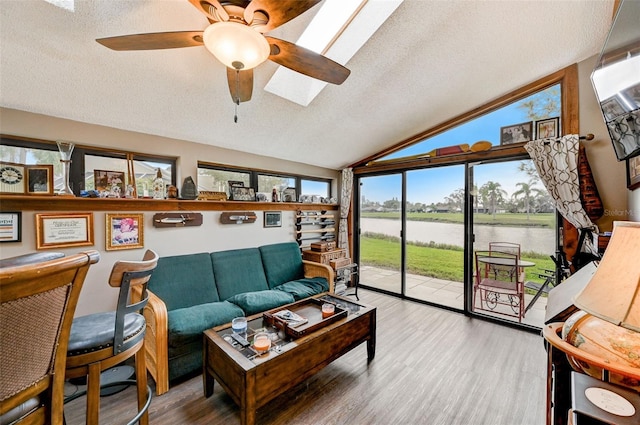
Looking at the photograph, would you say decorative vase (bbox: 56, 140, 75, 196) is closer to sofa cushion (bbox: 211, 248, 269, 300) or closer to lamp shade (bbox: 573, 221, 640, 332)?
sofa cushion (bbox: 211, 248, 269, 300)

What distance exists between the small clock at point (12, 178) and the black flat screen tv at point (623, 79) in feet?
12.8

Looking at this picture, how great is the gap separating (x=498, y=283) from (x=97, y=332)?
3945mm

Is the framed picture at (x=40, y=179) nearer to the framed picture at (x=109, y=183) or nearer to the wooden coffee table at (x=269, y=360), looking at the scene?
the framed picture at (x=109, y=183)

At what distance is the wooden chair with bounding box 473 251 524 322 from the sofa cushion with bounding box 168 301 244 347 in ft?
10.1

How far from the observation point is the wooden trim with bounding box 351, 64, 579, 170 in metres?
2.61

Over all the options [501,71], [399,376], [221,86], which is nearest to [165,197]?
[221,86]

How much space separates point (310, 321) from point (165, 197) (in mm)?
2034

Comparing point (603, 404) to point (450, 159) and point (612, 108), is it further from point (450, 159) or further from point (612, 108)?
point (450, 159)

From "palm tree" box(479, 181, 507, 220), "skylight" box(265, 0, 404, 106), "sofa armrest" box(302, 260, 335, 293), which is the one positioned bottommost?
"sofa armrest" box(302, 260, 335, 293)

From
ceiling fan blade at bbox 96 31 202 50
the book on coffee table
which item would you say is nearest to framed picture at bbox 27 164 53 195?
ceiling fan blade at bbox 96 31 202 50

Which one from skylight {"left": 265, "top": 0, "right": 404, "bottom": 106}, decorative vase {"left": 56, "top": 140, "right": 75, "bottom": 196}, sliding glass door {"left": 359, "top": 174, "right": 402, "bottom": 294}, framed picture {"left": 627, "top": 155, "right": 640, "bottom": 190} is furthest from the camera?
sliding glass door {"left": 359, "top": 174, "right": 402, "bottom": 294}

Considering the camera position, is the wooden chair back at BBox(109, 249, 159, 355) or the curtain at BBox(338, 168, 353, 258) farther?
the curtain at BBox(338, 168, 353, 258)

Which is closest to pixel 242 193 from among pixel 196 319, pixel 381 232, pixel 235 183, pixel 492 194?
pixel 235 183

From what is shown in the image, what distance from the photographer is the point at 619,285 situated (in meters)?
0.85
